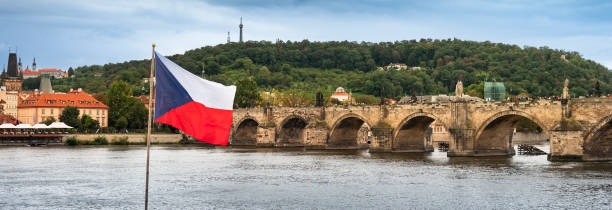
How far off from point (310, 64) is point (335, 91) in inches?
879

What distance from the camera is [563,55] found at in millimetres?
136375

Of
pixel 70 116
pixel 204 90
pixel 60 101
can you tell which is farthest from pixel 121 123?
pixel 204 90

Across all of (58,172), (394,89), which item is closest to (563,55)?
(394,89)

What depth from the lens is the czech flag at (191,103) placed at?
13.9 metres

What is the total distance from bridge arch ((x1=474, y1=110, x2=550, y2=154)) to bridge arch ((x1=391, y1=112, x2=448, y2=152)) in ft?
17.3

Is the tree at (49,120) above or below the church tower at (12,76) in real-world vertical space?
below

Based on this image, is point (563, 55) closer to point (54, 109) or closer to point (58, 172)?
point (54, 109)

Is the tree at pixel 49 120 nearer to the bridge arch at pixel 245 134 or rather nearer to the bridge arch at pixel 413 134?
the bridge arch at pixel 245 134

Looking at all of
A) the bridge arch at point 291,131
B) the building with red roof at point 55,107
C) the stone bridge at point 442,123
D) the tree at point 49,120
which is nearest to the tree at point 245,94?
the stone bridge at point 442,123

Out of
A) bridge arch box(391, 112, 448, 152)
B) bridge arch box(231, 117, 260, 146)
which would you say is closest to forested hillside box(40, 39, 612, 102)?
bridge arch box(231, 117, 260, 146)

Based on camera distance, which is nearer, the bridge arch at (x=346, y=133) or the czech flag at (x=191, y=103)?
the czech flag at (x=191, y=103)

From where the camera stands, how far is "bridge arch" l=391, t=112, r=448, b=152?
53.6 m

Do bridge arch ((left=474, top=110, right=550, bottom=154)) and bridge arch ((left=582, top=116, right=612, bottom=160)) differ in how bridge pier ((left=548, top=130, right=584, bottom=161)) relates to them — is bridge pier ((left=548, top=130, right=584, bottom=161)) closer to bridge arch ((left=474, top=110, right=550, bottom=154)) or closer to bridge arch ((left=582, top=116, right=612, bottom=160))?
bridge arch ((left=582, top=116, right=612, bottom=160))

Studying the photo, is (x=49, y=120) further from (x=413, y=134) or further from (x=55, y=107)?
(x=413, y=134)
